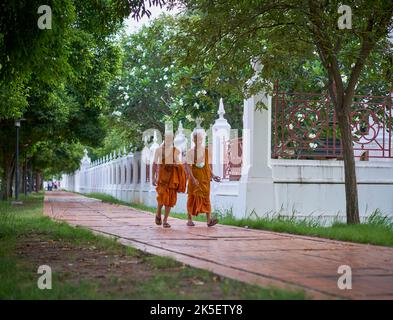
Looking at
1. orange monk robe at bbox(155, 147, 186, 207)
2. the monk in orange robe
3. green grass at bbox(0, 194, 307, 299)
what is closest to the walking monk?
orange monk robe at bbox(155, 147, 186, 207)

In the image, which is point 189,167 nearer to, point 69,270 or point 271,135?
point 271,135

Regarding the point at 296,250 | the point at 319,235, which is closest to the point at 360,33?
the point at 319,235

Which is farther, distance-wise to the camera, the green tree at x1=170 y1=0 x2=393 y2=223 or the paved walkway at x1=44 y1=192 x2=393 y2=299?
the green tree at x1=170 y1=0 x2=393 y2=223

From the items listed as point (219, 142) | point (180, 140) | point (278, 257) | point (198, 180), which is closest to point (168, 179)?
point (198, 180)

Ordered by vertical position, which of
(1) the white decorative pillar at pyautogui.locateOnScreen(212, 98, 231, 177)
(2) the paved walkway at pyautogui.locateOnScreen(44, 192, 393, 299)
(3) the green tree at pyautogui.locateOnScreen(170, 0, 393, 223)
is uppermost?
(3) the green tree at pyautogui.locateOnScreen(170, 0, 393, 223)

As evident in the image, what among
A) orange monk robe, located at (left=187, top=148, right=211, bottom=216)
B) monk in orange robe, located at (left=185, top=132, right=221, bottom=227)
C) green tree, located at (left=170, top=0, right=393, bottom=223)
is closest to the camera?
green tree, located at (left=170, top=0, right=393, bottom=223)

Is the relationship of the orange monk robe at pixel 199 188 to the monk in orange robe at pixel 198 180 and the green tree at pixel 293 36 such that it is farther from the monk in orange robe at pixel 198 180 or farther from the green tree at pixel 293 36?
the green tree at pixel 293 36

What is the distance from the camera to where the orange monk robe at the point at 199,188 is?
1102 cm

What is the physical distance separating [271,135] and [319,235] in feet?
15.1

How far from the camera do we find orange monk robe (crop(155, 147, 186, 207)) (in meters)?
11.1

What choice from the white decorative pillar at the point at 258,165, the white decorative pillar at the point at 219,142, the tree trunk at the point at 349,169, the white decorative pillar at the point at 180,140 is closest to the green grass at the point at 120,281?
the tree trunk at the point at 349,169

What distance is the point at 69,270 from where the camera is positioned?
17.6ft

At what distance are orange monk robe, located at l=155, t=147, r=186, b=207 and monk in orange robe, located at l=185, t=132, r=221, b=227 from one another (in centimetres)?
24

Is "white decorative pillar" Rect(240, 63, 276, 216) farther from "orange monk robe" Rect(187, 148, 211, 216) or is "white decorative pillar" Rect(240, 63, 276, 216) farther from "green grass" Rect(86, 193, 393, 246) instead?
"orange monk robe" Rect(187, 148, 211, 216)
